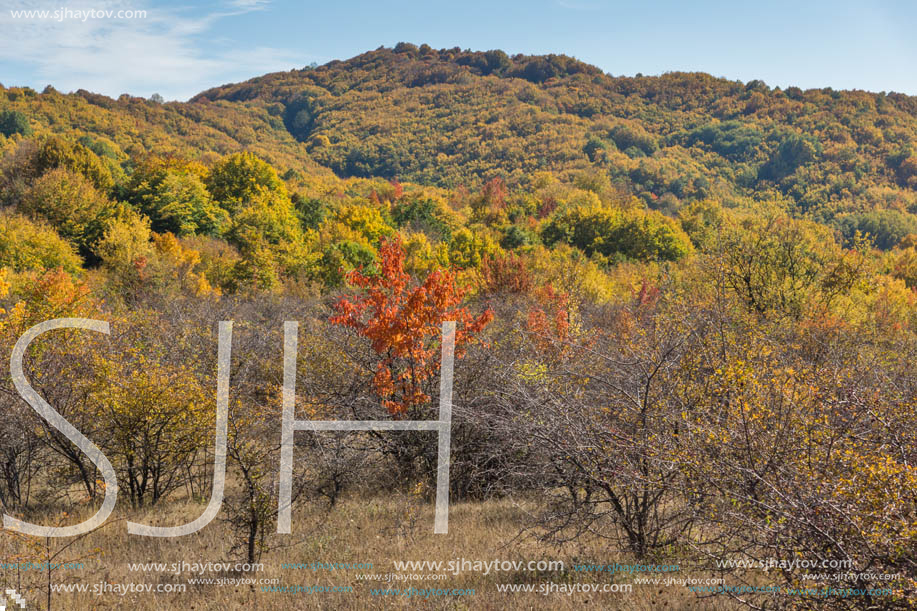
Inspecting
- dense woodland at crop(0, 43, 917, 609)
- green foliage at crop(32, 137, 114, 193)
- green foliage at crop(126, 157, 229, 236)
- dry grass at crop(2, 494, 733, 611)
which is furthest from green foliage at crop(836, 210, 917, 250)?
green foliage at crop(32, 137, 114, 193)

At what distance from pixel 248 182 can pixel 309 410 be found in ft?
145

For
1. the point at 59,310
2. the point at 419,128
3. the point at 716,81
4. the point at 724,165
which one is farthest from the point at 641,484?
the point at 716,81

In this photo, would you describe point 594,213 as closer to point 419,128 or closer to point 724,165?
point 724,165

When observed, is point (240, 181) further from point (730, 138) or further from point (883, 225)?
point (730, 138)

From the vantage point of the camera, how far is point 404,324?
33.4 ft

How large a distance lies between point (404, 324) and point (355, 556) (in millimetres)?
3906

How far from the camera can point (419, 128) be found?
13850 centimetres

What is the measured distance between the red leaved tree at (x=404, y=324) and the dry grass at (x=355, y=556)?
1932 mm

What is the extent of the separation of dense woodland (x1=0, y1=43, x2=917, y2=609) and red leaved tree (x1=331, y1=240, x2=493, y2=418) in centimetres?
6

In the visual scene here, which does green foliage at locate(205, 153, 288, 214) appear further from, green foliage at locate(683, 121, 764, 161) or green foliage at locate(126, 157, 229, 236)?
green foliage at locate(683, 121, 764, 161)

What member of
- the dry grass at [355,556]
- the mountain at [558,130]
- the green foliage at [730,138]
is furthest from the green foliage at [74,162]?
the green foliage at [730,138]

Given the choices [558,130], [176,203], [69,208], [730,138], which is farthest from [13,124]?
[730,138]

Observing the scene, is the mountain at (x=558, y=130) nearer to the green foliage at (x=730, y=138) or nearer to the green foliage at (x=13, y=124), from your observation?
the green foliage at (x=730, y=138)

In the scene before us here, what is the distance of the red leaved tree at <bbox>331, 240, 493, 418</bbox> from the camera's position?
1018 centimetres
